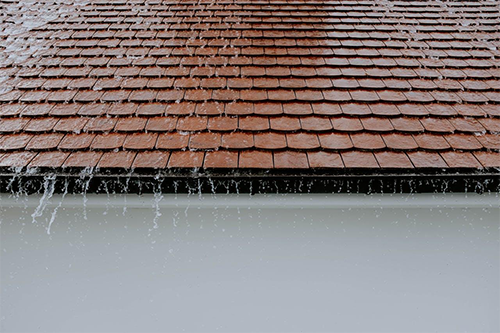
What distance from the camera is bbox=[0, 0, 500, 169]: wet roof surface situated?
2.59 metres

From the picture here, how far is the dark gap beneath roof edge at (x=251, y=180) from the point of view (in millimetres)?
2432

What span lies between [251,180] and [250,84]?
1.30 meters

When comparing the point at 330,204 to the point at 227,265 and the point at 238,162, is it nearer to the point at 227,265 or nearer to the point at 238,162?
the point at 238,162

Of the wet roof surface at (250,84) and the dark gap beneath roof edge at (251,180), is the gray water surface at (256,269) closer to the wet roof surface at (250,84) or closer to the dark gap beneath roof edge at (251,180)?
the dark gap beneath roof edge at (251,180)

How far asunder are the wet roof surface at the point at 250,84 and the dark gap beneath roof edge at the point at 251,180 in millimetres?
77

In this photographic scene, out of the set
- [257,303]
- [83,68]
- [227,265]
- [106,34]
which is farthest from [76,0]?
[257,303]

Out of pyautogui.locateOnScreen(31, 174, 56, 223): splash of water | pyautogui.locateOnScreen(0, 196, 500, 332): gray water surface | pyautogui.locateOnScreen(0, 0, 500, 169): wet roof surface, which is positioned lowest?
pyautogui.locateOnScreen(0, 196, 500, 332): gray water surface

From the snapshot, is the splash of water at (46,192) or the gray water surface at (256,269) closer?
the splash of water at (46,192)

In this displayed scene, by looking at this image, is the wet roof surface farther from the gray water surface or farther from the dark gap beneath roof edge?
the gray water surface

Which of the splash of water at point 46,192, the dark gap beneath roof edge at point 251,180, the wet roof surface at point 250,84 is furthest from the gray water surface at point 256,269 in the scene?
the wet roof surface at point 250,84

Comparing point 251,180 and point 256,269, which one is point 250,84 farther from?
point 256,269

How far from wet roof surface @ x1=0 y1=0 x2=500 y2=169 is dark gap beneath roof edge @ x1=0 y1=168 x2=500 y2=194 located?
8cm

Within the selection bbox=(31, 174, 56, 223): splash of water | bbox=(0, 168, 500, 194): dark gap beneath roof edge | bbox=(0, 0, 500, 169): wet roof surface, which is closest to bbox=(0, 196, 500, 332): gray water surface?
bbox=(31, 174, 56, 223): splash of water

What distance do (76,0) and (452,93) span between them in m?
5.43
